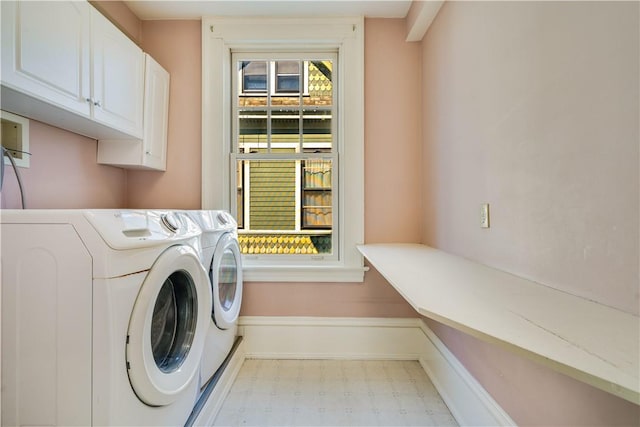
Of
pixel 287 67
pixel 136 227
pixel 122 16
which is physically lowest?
pixel 136 227

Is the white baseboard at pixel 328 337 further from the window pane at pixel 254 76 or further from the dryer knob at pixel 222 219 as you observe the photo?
the window pane at pixel 254 76

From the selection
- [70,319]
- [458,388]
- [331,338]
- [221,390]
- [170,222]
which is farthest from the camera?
[331,338]

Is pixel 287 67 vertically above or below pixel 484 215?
above

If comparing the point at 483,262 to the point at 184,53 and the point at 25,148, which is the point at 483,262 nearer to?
the point at 25,148

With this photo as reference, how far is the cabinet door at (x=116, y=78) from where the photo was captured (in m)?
1.49

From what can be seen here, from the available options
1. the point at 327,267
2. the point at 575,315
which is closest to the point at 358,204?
the point at 327,267

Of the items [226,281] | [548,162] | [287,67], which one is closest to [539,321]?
[548,162]

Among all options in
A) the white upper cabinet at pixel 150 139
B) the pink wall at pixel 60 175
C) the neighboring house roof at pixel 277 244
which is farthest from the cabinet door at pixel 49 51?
the neighboring house roof at pixel 277 244

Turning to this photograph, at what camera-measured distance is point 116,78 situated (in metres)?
1.63

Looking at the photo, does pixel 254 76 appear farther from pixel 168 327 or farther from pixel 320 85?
pixel 168 327

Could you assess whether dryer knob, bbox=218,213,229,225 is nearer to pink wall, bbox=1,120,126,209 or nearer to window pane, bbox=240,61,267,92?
pink wall, bbox=1,120,126,209

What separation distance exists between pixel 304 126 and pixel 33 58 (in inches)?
61.4

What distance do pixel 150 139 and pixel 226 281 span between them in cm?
114

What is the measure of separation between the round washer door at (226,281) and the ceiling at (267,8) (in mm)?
1648
